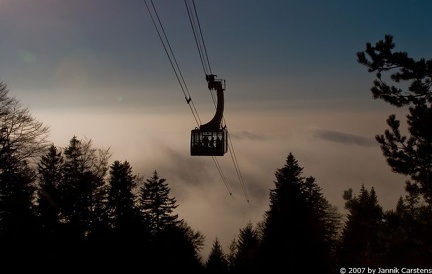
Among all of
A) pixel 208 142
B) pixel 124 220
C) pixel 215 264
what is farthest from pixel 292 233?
pixel 215 264

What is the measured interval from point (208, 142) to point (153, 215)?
19889mm

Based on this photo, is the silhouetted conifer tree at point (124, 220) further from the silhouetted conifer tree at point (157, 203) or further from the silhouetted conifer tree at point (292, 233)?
the silhouetted conifer tree at point (292, 233)

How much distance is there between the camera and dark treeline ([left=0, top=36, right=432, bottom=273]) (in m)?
15.6

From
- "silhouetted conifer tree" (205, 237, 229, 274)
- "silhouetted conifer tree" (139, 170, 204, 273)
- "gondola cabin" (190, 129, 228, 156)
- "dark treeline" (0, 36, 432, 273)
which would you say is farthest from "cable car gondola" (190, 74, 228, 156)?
"silhouetted conifer tree" (205, 237, 229, 274)

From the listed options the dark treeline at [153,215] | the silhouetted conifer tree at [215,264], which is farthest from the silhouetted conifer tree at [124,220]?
the silhouetted conifer tree at [215,264]

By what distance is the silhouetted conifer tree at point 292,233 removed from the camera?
29.7 meters

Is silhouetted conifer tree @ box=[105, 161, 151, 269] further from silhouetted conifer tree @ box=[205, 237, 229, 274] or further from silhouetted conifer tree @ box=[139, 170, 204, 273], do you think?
silhouetted conifer tree @ box=[205, 237, 229, 274]

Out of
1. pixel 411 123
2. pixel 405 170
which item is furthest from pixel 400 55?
pixel 405 170

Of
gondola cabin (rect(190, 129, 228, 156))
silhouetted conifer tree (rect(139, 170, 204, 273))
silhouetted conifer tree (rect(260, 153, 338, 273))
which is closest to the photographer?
gondola cabin (rect(190, 129, 228, 156))

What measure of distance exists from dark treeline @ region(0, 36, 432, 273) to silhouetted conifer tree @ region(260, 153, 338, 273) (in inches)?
3.6

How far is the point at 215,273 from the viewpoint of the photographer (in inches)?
1895

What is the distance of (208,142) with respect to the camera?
2486 centimetres

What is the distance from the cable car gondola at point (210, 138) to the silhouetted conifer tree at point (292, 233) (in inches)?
452

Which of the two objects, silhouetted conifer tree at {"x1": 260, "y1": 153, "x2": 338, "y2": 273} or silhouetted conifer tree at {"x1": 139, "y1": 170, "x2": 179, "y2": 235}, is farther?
silhouetted conifer tree at {"x1": 139, "y1": 170, "x2": 179, "y2": 235}
